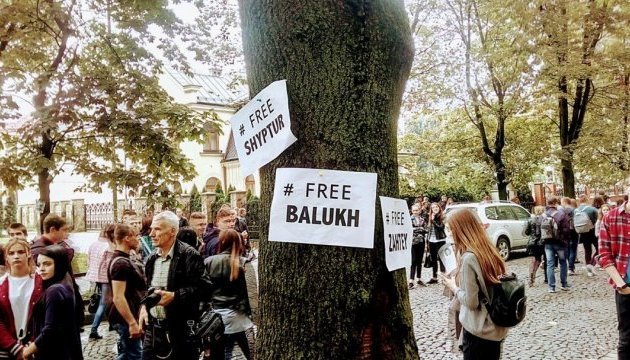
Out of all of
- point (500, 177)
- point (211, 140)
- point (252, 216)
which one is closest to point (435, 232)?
point (211, 140)

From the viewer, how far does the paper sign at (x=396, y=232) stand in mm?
2246

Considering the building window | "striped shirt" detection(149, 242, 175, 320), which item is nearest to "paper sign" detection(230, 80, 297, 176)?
"striped shirt" detection(149, 242, 175, 320)

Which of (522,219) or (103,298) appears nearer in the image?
(103,298)

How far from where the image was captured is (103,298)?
796 centimetres

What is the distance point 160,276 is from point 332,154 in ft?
9.57

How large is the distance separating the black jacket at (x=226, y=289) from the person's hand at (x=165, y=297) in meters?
0.61

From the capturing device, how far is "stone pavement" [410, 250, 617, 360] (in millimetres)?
6730

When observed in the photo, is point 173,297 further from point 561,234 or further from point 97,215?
point 97,215

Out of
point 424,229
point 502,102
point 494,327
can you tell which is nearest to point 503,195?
point 502,102

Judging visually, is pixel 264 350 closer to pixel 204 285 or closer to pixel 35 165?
pixel 204 285

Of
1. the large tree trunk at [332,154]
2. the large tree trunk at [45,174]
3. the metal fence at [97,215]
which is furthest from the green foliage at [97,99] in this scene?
the metal fence at [97,215]

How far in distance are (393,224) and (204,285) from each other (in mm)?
2745

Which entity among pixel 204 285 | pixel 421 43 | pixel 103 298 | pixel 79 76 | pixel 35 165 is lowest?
pixel 103 298

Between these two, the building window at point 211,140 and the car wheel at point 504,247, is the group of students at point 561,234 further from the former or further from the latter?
the building window at point 211,140
